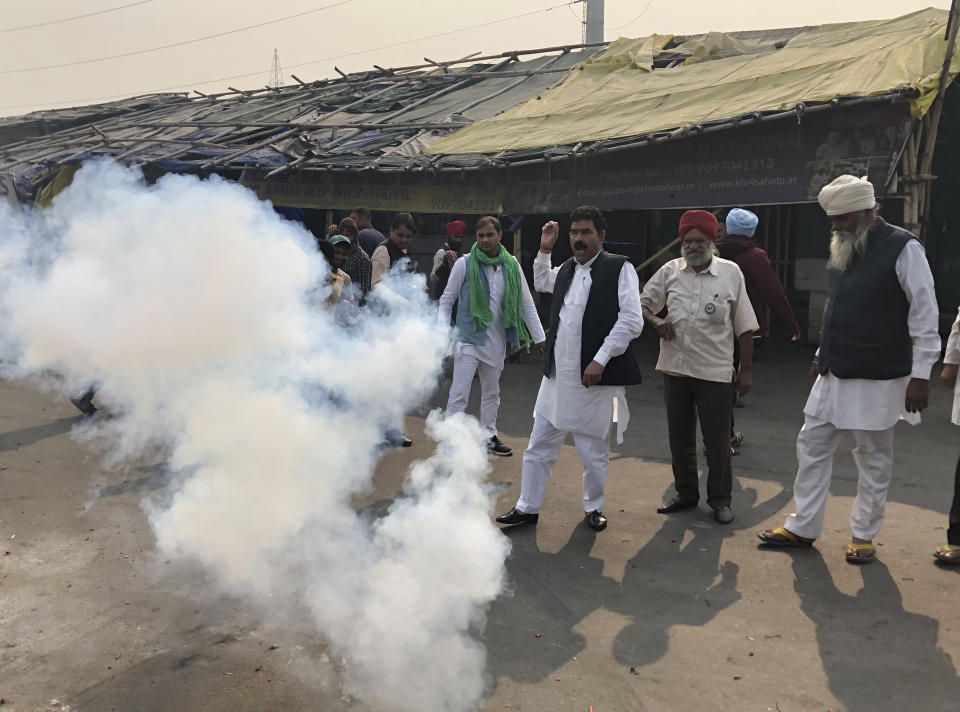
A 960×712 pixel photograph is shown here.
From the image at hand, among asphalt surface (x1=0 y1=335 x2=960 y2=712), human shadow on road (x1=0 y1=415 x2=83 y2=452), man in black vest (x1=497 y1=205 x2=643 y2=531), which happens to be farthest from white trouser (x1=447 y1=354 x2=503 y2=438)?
human shadow on road (x1=0 y1=415 x2=83 y2=452)

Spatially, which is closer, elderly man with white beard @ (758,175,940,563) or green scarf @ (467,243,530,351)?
elderly man with white beard @ (758,175,940,563)

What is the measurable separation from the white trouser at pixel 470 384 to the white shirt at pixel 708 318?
5.89 feet

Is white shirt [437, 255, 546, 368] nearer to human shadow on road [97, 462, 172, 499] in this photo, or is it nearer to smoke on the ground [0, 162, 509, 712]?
smoke on the ground [0, 162, 509, 712]

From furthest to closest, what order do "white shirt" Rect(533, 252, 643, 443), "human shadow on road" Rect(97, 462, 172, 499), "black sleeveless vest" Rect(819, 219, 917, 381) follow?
"human shadow on road" Rect(97, 462, 172, 499)
"white shirt" Rect(533, 252, 643, 443)
"black sleeveless vest" Rect(819, 219, 917, 381)

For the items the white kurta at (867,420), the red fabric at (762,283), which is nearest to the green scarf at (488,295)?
the red fabric at (762,283)

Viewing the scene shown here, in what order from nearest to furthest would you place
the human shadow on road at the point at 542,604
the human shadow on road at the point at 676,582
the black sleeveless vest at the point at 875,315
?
the human shadow on road at the point at 542,604 < the human shadow on road at the point at 676,582 < the black sleeveless vest at the point at 875,315

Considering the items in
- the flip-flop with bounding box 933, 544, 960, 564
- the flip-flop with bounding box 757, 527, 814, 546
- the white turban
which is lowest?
the flip-flop with bounding box 757, 527, 814, 546

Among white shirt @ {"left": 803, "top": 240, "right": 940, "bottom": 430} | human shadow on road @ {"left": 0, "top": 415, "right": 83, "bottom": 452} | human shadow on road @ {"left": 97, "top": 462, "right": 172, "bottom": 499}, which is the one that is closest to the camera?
white shirt @ {"left": 803, "top": 240, "right": 940, "bottom": 430}

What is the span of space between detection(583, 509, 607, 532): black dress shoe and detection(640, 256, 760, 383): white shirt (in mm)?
1053

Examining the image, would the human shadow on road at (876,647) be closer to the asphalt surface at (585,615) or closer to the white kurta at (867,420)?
the asphalt surface at (585,615)

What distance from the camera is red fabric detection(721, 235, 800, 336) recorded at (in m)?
6.25

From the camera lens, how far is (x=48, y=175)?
57.4 feet

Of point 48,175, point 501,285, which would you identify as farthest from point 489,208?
point 48,175

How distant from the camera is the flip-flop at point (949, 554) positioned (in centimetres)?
429
